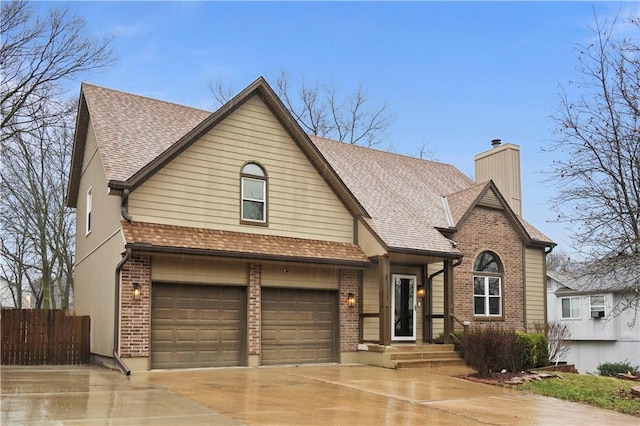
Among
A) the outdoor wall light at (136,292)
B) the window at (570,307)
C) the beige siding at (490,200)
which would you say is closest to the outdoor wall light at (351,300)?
the outdoor wall light at (136,292)

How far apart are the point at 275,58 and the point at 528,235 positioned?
20208 mm

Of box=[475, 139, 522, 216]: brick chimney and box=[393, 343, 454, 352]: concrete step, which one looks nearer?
box=[393, 343, 454, 352]: concrete step

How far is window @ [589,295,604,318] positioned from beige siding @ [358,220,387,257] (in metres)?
22.6

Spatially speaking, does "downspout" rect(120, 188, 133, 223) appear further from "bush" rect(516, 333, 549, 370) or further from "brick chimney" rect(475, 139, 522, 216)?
"brick chimney" rect(475, 139, 522, 216)

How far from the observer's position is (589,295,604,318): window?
1374 inches

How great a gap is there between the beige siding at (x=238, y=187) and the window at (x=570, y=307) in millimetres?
24091

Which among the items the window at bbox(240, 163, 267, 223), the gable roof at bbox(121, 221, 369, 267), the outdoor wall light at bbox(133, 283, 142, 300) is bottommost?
the outdoor wall light at bbox(133, 283, 142, 300)

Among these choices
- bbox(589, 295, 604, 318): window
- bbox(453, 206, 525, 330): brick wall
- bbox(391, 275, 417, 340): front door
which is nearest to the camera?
bbox(391, 275, 417, 340): front door

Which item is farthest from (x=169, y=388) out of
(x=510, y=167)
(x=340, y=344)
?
(x=510, y=167)

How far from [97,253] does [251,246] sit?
166 inches

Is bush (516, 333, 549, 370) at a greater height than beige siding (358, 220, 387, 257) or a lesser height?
lesser

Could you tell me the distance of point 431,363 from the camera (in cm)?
1586

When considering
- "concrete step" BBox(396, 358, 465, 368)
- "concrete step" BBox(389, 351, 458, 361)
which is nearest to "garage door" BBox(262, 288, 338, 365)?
"concrete step" BBox(389, 351, 458, 361)

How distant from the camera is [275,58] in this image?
36.1 m
